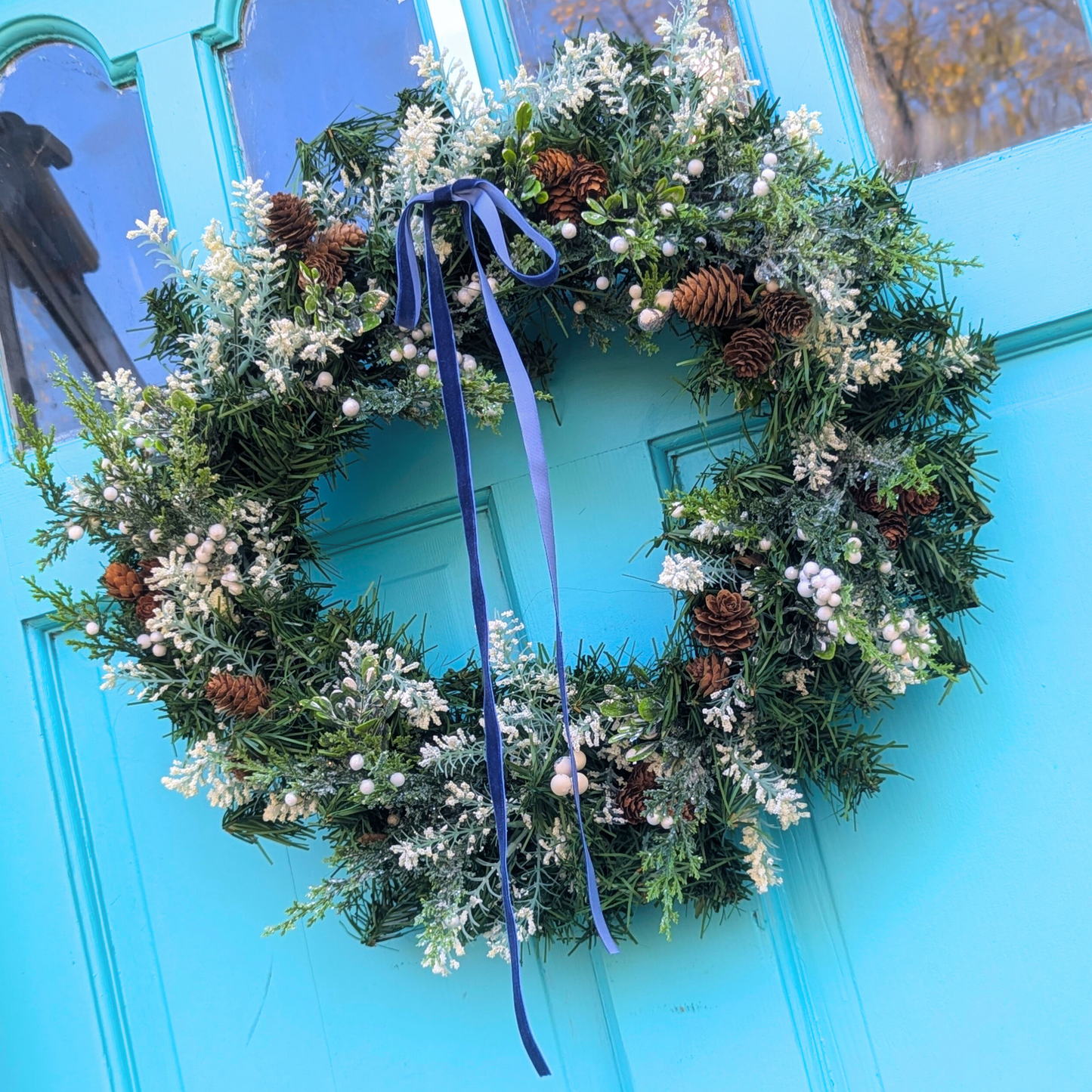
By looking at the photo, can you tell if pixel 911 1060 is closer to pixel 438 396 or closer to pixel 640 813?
pixel 640 813

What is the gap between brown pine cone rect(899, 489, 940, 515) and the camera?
845 mm

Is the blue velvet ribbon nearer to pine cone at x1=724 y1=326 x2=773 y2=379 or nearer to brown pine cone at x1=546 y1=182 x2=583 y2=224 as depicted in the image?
brown pine cone at x1=546 y1=182 x2=583 y2=224

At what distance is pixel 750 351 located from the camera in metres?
0.86

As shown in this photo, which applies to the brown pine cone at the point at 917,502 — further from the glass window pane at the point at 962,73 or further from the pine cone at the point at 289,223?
the pine cone at the point at 289,223

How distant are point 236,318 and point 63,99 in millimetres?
546

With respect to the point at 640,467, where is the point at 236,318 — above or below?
above

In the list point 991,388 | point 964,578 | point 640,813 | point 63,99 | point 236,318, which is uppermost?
point 63,99

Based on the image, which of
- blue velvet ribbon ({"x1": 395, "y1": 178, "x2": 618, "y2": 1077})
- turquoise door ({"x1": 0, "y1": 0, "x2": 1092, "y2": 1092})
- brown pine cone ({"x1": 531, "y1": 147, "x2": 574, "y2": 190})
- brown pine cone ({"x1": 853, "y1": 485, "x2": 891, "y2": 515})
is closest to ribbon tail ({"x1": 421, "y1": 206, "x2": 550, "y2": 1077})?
blue velvet ribbon ({"x1": 395, "y1": 178, "x2": 618, "y2": 1077})

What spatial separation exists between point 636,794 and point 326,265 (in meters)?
0.56

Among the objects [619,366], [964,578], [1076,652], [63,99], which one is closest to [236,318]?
[619,366]

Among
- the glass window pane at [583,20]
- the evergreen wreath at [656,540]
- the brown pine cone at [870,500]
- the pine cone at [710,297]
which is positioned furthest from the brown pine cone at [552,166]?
the brown pine cone at [870,500]

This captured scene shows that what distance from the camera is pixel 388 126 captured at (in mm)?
1015

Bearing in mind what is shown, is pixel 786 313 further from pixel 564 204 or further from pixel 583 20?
pixel 583 20

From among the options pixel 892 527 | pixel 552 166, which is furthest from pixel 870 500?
pixel 552 166
